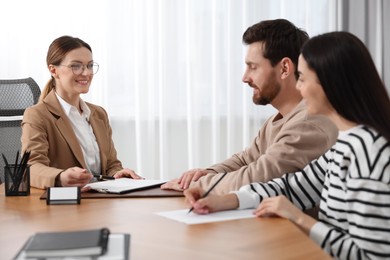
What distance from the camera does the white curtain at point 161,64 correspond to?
173 inches

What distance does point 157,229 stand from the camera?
5.37 feet

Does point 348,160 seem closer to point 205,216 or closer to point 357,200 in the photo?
point 357,200

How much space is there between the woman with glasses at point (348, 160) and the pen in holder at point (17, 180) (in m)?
0.72

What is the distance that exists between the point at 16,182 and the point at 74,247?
1.00 m

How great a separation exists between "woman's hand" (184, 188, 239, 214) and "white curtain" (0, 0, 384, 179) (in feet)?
8.82

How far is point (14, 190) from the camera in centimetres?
221

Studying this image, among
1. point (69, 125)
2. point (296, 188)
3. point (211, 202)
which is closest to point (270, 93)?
point (296, 188)

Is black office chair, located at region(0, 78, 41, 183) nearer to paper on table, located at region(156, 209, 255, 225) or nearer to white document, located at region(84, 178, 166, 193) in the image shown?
white document, located at region(84, 178, 166, 193)

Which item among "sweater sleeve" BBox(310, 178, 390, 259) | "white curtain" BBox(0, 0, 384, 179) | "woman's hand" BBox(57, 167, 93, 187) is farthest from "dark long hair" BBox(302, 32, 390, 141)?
"white curtain" BBox(0, 0, 384, 179)

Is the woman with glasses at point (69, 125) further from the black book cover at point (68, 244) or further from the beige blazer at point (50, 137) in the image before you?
the black book cover at point (68, 244)

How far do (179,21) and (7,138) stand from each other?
1820 mm

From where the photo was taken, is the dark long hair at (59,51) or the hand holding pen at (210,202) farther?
the dark long hair at (59,51)

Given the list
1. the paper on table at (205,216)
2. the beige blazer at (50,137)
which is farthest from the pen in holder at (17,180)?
the paper on table at (205,216)

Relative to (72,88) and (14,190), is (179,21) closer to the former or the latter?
(72,88)
